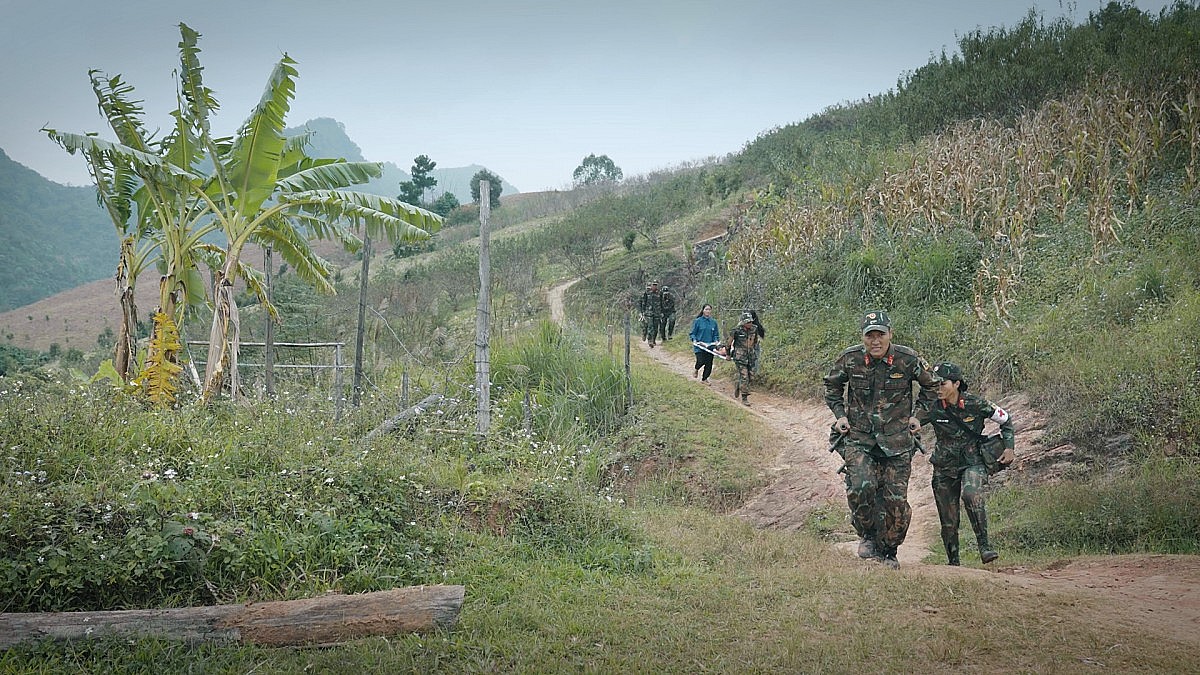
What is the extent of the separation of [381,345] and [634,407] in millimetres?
5717

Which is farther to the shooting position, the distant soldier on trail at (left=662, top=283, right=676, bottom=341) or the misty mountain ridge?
the distant soldier on trail at (left=662, top=283, right=676, bottom=341)

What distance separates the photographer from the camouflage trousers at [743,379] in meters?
15.7

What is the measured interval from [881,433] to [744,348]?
811cm

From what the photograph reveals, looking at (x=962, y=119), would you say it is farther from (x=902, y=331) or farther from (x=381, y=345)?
(x=381, y=345)

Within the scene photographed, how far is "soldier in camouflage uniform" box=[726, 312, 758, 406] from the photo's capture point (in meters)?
15.6

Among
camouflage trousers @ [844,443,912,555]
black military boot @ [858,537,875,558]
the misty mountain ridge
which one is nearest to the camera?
camouflage trousers @ [844,443,912,555]

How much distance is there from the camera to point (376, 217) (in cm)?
1183

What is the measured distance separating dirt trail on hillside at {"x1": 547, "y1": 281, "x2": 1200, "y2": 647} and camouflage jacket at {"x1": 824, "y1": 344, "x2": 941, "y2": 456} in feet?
3.77

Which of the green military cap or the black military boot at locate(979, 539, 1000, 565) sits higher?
the green military cap

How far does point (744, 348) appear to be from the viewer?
15.7m

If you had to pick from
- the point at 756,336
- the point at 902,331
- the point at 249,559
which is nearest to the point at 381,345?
the point at 756,336

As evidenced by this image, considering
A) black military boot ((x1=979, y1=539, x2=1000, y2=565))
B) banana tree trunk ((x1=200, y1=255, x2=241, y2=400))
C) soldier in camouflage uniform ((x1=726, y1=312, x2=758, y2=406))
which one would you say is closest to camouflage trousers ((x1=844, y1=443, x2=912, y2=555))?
black military boot ((x1=979, y1=539, x2=1000, y2=565))

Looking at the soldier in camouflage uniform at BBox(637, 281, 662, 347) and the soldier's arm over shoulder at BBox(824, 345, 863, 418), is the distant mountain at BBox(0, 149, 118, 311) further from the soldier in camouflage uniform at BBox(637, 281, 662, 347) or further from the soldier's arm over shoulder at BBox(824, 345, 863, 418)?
the soldier's arm over shoulder at BBox(824, 345, 863, 418)

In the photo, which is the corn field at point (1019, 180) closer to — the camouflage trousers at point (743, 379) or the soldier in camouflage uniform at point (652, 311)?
the soldier in camouflage uniform at point (652, 311)
